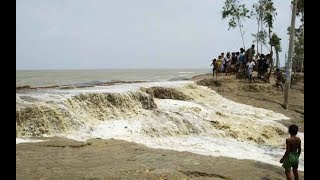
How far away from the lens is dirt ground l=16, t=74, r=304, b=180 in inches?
327

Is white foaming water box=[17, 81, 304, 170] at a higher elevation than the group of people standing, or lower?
lower

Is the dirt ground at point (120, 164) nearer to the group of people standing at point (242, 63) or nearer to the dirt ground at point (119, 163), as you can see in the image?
the dirt ground at point (119, 163)

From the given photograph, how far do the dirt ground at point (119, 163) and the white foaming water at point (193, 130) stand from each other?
3.97 ft

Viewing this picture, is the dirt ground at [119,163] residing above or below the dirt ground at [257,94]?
below

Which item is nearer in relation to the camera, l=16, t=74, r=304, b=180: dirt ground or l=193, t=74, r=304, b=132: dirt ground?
l=16, t=74, r=304, b=180: dirt ground

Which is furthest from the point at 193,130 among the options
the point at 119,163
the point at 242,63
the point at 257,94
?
the point at 242,63

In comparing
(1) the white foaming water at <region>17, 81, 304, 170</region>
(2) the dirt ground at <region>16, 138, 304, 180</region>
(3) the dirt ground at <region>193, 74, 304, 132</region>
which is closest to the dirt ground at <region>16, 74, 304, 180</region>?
(2) the dirt ground at <region>16, 138, 304, 180</region>

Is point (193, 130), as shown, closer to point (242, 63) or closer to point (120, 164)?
point (120, 164)

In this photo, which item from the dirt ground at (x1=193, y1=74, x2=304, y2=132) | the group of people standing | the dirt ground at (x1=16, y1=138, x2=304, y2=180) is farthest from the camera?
the group of people standing

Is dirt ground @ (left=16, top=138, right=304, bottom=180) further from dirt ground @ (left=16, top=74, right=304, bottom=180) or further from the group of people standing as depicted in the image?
the group of people standing

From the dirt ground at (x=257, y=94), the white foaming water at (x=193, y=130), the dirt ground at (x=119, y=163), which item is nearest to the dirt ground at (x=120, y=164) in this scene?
the dirt ground at (x=119, y=163)

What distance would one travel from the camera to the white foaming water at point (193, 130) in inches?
493

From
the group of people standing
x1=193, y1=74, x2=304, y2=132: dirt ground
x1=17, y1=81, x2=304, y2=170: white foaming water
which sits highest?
the group of people standing

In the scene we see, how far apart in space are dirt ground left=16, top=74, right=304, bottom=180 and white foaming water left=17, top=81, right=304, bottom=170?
121cm
